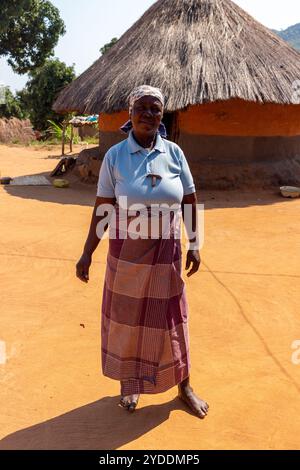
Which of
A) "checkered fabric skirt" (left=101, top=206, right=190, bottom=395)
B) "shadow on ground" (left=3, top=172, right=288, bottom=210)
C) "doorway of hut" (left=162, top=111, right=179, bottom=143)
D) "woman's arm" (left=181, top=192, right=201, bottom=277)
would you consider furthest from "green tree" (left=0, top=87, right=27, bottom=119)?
"checkered fabric skirt" (left=101, top=206, right=190, bottom=395)

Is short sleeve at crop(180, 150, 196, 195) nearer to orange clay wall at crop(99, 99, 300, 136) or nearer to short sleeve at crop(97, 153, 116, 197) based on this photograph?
short sleeve at crop(97, 153, 116, 197)

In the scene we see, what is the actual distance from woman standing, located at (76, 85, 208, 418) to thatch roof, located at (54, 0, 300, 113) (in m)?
5.73

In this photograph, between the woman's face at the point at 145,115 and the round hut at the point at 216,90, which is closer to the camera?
the woman's face at the point at 145,115

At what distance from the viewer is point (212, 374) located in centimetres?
265

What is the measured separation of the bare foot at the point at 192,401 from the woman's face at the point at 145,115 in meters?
1.27

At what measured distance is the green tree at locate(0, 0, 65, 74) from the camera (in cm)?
1956

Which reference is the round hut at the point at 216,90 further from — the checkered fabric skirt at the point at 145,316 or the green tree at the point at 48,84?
the green tree at the point at 48,84

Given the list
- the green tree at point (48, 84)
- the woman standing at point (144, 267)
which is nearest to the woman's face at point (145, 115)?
the woman standing at point (144, 267)

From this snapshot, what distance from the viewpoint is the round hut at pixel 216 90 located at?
25.5ft

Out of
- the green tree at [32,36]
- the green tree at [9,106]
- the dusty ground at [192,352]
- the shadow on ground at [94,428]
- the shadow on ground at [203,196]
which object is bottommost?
the shadow on ground at [94,428]

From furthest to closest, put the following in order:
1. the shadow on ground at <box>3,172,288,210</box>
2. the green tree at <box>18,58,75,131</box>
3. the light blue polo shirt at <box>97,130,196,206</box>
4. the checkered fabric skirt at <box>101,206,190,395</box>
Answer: the green tree at <box>18,58,75,131</box> < the shadow on ground at <box>3,172,288,210</box> < the checkered fabric skirt at <box>101,206,190,395</box> < the light blue polo shirt at <box>97,130,196,206</box>

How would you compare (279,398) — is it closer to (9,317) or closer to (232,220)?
(9,317)

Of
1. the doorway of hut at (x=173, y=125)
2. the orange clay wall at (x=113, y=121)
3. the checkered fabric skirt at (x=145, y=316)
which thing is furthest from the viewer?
the orange clay wall at (x=113, y=121)

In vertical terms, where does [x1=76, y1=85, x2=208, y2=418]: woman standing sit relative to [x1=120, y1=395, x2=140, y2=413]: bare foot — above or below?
above
